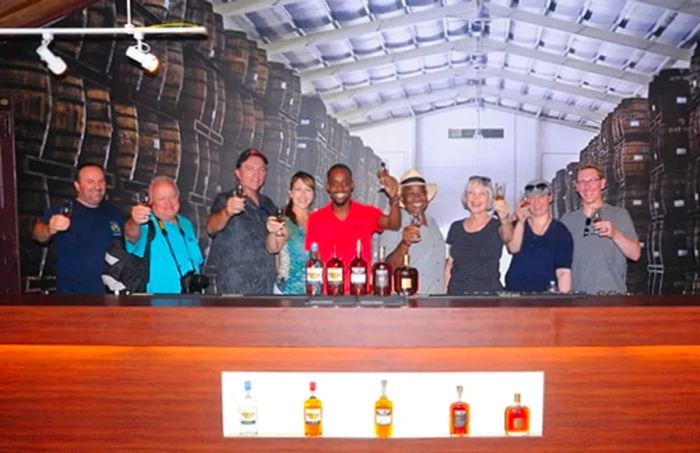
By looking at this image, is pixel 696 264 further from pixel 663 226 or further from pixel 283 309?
pixel 283 309

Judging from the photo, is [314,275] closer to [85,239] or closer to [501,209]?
[501,209]

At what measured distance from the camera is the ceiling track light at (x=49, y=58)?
3.69 meters

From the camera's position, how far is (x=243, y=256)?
13.1 feet

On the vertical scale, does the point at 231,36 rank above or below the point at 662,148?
above

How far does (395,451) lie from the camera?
2.61 metres

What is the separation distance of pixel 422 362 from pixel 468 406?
248 mm

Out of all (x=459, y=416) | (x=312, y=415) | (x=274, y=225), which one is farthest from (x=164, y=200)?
(x=459, y=416)

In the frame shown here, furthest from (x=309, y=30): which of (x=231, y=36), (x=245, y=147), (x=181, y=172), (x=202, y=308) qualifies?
(x=202, y=308)

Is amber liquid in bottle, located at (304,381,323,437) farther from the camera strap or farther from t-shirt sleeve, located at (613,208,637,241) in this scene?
t-shirt sleeve, located at (613,208,637,241)

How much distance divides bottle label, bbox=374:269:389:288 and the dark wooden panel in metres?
0.45

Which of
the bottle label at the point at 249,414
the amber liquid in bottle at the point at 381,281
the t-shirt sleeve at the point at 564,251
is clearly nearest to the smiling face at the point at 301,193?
the amber liquid in bottle at the point at 381,281

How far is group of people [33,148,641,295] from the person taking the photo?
12.1ft

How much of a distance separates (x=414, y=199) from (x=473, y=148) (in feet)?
4.15

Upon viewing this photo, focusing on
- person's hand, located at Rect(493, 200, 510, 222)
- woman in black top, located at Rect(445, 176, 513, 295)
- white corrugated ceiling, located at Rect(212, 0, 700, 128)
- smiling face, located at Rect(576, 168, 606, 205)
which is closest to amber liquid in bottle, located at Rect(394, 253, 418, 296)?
woman in black top, located at Rect(445, 176, 513, 295)
